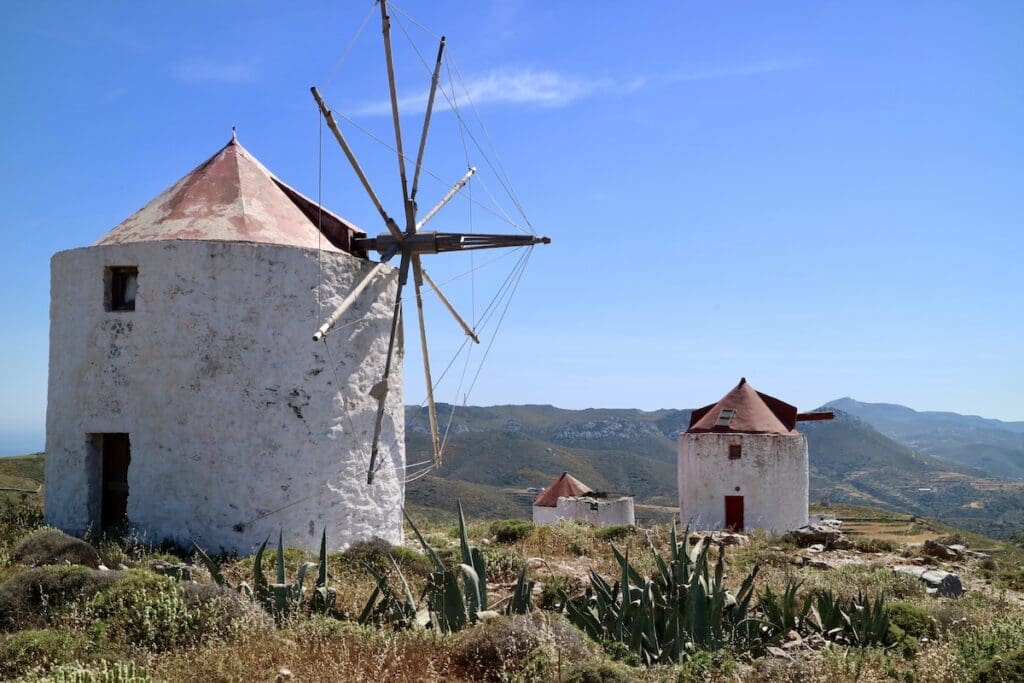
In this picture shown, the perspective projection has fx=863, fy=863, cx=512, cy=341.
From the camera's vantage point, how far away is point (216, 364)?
35.4 feet

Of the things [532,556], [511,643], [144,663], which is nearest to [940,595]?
[532,556]

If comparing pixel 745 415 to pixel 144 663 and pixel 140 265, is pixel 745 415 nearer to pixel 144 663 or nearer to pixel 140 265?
pixel 140 265

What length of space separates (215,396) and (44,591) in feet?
11.6

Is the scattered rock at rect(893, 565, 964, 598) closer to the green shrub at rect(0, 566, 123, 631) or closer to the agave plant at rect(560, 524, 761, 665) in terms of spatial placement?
the agave plant at rect(560, 524, 761, 665)

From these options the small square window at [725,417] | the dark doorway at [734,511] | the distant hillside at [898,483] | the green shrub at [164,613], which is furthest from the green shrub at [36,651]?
the distant hillside at [898,483]

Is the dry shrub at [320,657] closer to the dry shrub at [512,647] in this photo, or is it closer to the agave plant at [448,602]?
the dry shrub at [512,647]

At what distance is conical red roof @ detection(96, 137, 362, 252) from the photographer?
11.3 metres

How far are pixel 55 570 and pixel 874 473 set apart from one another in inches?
4015

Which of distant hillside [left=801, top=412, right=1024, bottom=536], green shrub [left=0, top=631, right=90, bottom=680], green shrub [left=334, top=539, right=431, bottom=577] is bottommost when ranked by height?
distant hillside [left=801, top=412, right=1024, bottom=536]

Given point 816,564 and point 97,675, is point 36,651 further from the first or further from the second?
point 816,564

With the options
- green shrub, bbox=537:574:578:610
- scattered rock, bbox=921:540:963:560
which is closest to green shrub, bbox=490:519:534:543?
green shrub, bbox=537:574:578:610

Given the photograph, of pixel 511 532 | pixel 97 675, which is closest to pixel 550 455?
pixel 511 532

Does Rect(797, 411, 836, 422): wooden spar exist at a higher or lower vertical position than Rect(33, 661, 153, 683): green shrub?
higher

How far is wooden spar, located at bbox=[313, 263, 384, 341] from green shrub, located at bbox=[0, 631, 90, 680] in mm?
4640
